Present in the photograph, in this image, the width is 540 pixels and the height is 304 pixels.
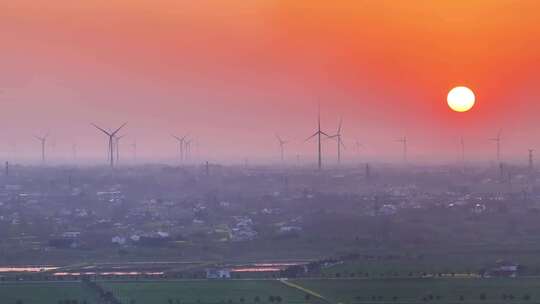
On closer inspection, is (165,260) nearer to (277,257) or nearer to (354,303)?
(277,257)

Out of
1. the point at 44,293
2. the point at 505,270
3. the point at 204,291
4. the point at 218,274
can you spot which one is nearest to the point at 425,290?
the point at 505,270

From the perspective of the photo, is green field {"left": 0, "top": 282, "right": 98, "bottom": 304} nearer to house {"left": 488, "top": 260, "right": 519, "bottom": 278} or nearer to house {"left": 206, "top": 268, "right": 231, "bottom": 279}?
house {"left": 206, "top": 268, "right": 231, "bottom": 279}

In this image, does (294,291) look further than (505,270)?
No

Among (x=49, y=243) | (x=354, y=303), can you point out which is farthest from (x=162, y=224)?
(x=354, y=303)

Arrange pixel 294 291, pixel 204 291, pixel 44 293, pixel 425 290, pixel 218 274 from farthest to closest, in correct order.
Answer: pixel 218 274, pixel 44 293, pixel 204 291, pixel 294 291, pixel 425 290

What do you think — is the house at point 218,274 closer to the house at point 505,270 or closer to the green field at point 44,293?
the green field at point 44,293

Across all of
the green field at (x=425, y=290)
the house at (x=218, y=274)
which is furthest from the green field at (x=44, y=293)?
the green field at (x=425, y=290)

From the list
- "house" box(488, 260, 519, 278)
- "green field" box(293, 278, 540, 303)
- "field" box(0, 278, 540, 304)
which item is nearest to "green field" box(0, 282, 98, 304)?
"field" box(0, 278, 540, 304)

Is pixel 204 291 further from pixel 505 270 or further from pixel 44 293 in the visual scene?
pixel 505 270

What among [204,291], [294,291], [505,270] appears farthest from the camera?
[505,270]

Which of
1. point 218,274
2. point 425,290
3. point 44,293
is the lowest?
point 425,290
